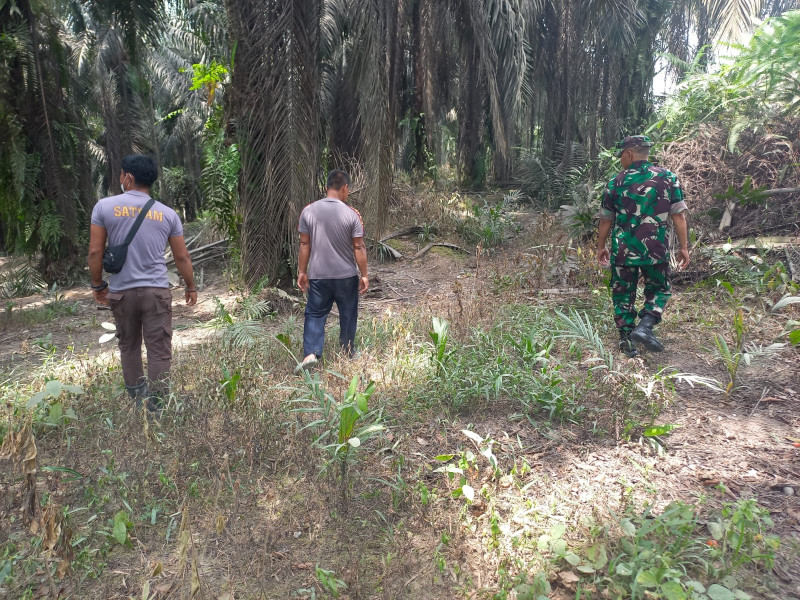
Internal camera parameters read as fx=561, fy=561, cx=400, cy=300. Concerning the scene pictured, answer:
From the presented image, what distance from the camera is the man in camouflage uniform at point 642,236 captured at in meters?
4.59

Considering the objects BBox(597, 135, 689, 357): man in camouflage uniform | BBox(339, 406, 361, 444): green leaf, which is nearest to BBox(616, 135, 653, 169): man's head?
BBox(597, 135, 689, 357): man in camouflage uniform

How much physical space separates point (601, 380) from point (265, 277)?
163 inches

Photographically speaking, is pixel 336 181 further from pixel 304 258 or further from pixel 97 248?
pixel 97 248

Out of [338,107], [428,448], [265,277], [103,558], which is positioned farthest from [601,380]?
[338,107]

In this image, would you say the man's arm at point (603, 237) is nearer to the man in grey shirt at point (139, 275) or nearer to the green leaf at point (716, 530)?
the green leaf at point (716, 530)

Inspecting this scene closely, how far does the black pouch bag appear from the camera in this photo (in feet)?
12.0

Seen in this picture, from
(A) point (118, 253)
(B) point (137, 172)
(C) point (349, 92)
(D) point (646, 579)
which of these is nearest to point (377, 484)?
(D) point (646, 579)

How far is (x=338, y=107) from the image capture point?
1384 cm

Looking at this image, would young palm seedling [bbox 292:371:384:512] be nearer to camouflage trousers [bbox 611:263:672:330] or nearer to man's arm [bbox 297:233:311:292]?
man's arm [bbox 297:233:311:292]

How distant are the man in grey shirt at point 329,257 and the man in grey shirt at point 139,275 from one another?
43.9 inches

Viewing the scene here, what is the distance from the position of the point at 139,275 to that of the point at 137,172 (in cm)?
70

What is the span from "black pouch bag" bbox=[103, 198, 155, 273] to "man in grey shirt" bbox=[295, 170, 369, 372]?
1.38 m

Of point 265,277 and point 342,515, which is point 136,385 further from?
point 265,277

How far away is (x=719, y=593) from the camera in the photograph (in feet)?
6.94
